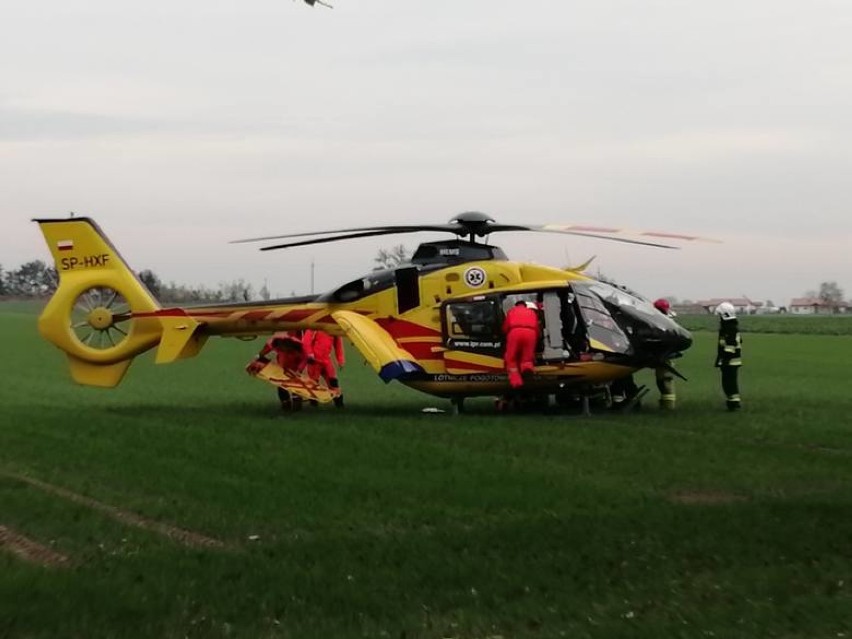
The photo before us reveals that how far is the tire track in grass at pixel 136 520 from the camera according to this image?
866cm

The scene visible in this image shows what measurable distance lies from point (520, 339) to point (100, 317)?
7.91 metres

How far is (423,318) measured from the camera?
18609 millimetres

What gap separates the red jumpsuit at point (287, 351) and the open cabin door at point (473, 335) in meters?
2.99

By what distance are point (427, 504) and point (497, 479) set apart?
5.01 ft

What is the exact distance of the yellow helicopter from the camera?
17938 mm

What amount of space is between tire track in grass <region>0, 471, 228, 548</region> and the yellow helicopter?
7083mm

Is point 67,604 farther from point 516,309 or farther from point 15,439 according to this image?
point 516,309

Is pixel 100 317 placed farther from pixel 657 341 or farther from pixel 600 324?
pixel 657 341

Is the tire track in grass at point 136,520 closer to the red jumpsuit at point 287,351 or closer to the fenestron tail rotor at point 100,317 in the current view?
the red jumpsuit at point 287,351

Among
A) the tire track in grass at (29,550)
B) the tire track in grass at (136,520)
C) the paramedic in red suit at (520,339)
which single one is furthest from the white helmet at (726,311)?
the tire track in grass at (29,550)

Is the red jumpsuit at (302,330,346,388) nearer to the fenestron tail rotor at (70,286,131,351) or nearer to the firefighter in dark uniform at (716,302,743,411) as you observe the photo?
the fenestron tail rotor at (70,286,131,351)

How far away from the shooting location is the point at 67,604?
20.8ft

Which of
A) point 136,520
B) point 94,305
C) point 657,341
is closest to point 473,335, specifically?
point 657,341

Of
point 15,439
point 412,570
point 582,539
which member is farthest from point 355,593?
point 15,439
